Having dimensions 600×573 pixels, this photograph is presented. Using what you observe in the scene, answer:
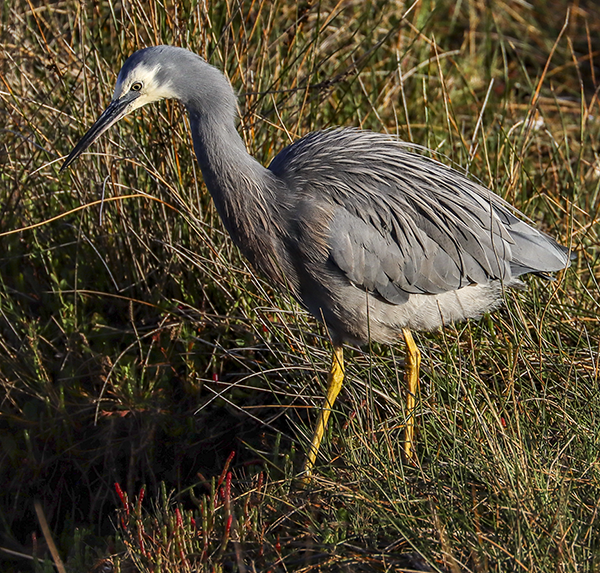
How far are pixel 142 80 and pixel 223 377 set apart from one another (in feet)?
4.65

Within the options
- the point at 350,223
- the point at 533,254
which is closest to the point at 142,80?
the point at 350,223

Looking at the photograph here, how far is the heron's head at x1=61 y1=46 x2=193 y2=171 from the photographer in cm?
276

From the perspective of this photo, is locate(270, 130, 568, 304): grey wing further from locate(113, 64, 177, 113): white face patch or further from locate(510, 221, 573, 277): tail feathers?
locate(113, 64, 177, 113): white face patch

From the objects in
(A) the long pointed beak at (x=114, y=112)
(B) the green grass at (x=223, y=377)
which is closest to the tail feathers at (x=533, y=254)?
(B) the green grass at (x=223, y=377)

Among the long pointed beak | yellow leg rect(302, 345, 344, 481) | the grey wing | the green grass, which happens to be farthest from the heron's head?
yellow leg rect(302, 345, 344, 481)

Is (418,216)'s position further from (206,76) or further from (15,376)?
(15,376)

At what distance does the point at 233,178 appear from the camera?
293 centimetres

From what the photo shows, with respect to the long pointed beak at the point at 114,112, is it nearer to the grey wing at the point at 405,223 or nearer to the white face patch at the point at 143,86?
the white face patch at the point at 143,86

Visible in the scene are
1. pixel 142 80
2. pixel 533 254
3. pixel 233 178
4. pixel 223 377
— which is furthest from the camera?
pixel 223 377

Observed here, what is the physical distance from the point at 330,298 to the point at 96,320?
127 cm

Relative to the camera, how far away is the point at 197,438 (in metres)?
3.43

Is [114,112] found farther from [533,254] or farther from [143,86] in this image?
[533,254]

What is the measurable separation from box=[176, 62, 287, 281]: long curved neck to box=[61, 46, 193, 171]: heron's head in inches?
3.9

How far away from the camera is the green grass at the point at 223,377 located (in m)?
2.37
